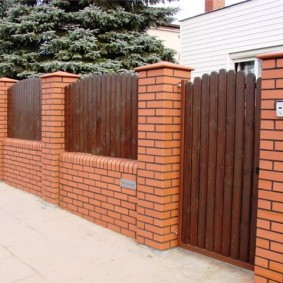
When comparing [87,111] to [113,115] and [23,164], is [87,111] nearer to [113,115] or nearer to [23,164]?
[113,115]

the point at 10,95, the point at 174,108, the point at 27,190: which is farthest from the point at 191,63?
the point at 174,108

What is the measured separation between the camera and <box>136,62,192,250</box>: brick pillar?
3.91 metres

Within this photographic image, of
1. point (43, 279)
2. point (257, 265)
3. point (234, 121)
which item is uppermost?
point (234, 121)

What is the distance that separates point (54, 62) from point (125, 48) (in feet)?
5.88

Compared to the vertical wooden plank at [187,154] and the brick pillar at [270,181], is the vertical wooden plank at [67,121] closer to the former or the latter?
the vertical wooden plank at [187,154]

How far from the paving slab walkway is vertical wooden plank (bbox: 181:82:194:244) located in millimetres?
319

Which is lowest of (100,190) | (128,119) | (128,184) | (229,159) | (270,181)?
(100,190)

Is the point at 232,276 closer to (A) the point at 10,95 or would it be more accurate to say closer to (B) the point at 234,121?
(B) the point at 234,121

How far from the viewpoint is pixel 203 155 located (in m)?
3.81

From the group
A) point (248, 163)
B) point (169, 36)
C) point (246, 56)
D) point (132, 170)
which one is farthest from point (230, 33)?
point (169, 36)

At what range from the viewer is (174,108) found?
3.98m

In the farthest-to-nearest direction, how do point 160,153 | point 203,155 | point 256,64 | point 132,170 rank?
Answer: point 256,64
point 132,170
point 160,153
point 203,155

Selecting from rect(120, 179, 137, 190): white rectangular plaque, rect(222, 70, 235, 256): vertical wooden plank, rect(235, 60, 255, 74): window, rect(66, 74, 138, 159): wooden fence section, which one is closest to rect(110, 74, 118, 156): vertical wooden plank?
rect(66, 74, 138, 159): wooden fence section

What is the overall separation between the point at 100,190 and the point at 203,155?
166 cm
